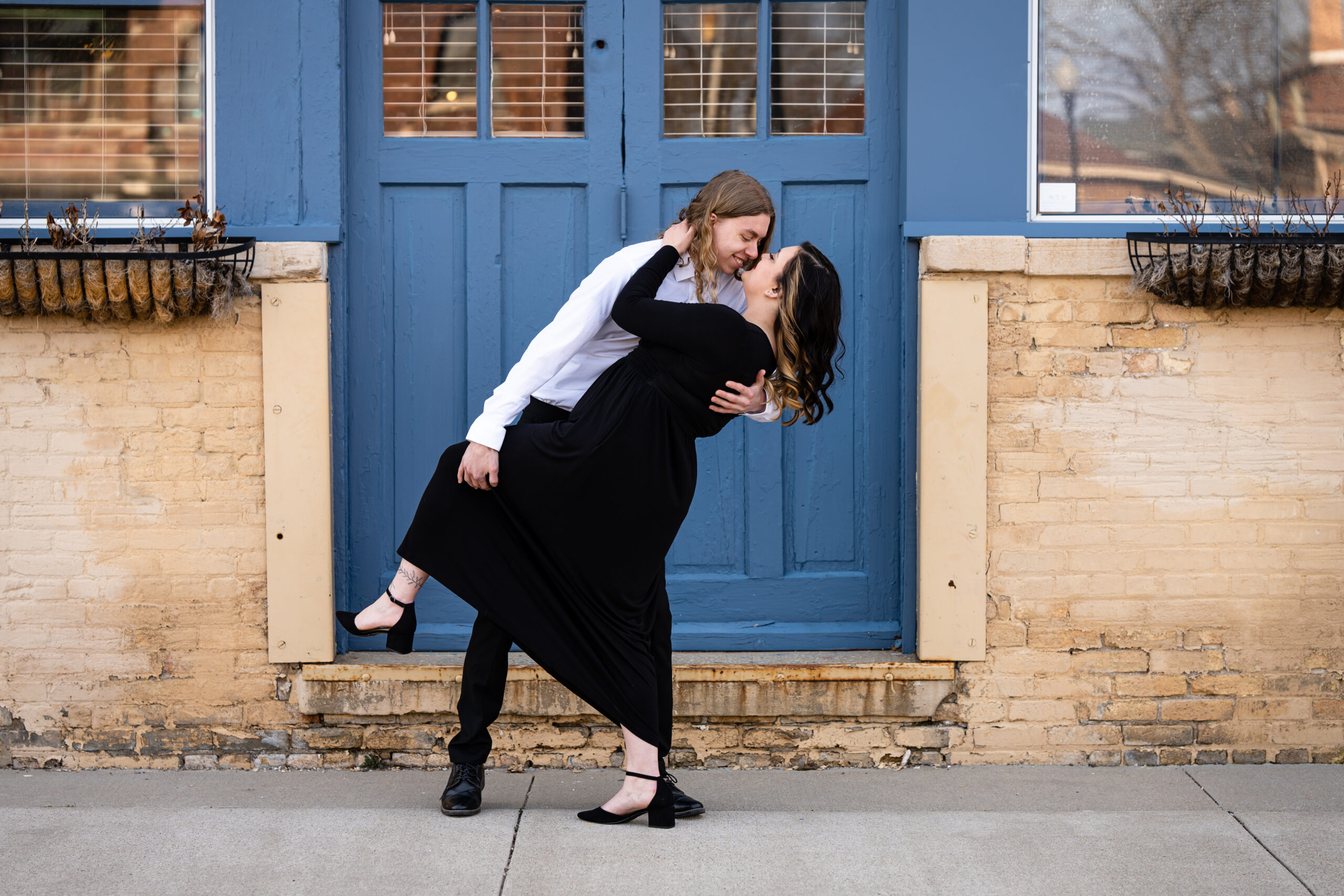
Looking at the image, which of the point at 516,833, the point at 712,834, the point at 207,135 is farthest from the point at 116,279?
the point at 712,834

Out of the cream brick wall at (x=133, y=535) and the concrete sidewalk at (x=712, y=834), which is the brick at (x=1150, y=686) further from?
the cream brick wall at (x=133, y=535)

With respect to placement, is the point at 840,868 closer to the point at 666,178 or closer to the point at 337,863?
the point at 337,863

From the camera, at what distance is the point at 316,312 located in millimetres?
4000

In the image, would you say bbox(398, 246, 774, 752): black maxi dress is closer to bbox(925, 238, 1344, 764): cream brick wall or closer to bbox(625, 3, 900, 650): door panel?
bbox(625, 3, 900, 650): door panel

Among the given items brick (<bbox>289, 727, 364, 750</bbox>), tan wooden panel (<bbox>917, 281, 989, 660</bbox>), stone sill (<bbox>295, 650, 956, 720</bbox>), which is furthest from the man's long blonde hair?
brick (<bbox>289, 727, 364, 750</bbox>)

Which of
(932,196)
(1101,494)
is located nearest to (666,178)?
(932,196)

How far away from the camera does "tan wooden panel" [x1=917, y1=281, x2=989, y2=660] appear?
4.02 meters

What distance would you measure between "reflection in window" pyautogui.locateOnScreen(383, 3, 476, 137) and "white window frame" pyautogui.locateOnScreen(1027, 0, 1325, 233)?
196 cm

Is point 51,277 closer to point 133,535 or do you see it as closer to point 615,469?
point 133,535

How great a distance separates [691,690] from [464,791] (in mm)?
895

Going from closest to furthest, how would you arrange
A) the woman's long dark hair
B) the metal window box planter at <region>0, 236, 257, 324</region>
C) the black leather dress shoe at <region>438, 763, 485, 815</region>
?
the woman's long dark hair < the black leather dress shoe at <region>438, 763, 485, 815</region> < the metal window box planter at <region>0, 236, 257, 324</region>

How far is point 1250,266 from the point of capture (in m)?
3.87

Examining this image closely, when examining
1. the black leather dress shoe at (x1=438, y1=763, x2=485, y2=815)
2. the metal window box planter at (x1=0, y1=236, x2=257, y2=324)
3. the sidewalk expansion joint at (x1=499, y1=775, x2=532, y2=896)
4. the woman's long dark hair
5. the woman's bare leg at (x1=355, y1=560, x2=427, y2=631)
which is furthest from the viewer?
the metal window box planter at (x1=0, y1=236, x2=257, y2=324)

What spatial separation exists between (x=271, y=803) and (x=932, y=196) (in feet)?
9.64
